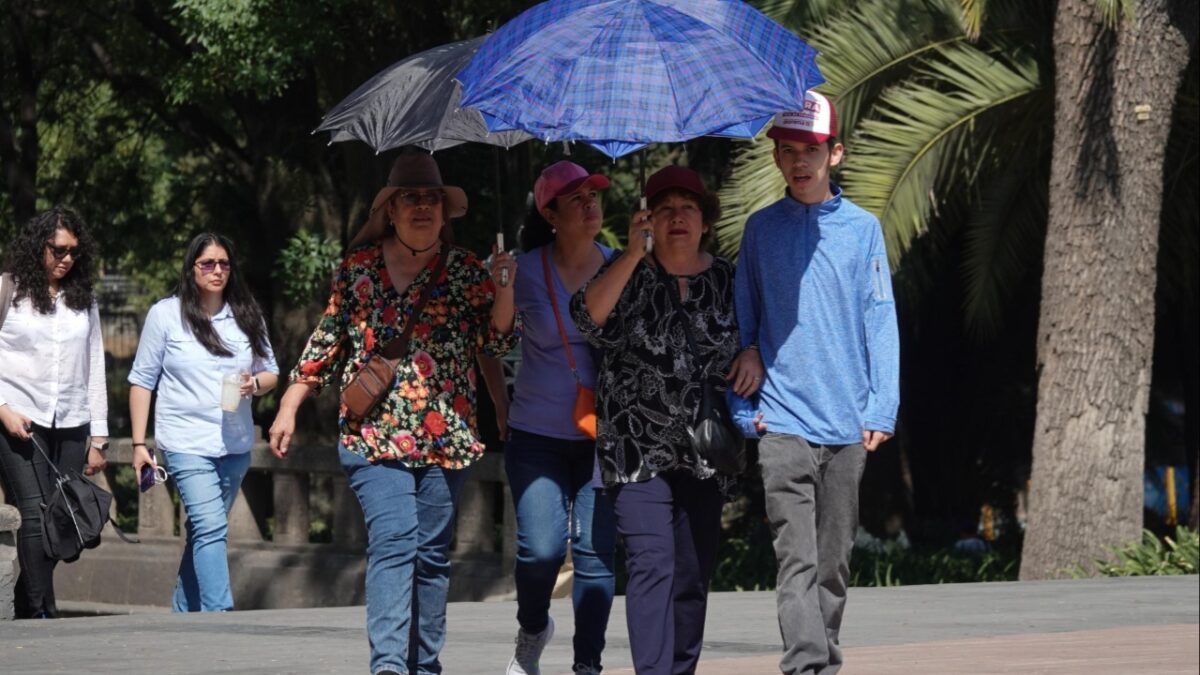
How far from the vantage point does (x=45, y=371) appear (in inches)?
349

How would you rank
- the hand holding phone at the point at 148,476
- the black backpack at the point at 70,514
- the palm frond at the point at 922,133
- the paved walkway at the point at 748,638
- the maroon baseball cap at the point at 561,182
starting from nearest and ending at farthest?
1. the maroon baseball cap at the point at 561,182
2. the paved walkway at the point at 748,638
3. the black backpack at the point at 70,514
4. the hand holding phone at the point at 148,476
5. the palm frond at the point at 922,133

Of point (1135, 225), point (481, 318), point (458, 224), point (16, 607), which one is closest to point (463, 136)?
point (481, 318)

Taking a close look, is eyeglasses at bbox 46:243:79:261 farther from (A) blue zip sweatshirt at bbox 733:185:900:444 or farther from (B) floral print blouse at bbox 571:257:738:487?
(A) blue zip sweatshirt at bbox 733:185:900:444

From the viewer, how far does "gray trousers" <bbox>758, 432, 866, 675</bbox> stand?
19.3ft

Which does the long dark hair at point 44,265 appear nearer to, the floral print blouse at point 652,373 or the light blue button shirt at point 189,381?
the light blue button shirt at point 189,381

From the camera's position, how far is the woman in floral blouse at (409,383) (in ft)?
20.2

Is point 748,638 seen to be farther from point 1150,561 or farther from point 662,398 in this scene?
point 1150,561

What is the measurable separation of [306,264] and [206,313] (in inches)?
241

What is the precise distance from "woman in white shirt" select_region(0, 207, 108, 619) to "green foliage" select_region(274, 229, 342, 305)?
6.10 metres

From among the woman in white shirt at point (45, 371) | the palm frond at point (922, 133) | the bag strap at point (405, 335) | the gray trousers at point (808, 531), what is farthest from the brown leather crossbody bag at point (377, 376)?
the palm frond at point (922, 133)

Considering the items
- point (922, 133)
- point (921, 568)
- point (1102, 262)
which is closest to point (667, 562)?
point (1102, 262)

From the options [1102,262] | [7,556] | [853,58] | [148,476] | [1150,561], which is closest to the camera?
[7,556]

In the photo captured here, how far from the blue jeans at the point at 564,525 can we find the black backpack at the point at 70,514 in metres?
3.12

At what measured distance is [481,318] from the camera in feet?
20.7
